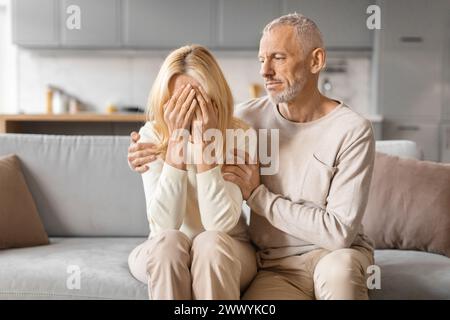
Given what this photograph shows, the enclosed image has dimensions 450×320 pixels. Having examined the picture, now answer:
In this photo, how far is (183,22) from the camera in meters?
5.31

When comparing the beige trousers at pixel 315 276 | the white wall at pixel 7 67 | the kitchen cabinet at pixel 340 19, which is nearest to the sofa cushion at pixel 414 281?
the beige trousers at pixel 315 276

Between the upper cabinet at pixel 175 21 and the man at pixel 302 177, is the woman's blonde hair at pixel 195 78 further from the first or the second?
the upper cabinet at pixel 175 21

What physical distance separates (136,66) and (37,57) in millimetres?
965

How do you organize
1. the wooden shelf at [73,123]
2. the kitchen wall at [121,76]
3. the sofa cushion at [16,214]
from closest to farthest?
the sofa cushion at [16,214]
the wooden shelf at [73,123]
the kitchen wall at [121,76]

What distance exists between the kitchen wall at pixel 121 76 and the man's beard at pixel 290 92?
3888mm

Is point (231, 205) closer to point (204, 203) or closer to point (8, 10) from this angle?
point (204, 203)

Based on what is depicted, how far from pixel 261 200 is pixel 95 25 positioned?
13.4ft

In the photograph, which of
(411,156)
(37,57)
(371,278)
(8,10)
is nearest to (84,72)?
(37,57)

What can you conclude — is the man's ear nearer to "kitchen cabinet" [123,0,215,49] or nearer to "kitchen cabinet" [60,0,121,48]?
"kitchen cabinet" [123,0,215,49]

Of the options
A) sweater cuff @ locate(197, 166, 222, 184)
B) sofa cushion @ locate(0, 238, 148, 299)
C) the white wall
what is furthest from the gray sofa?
the white wall

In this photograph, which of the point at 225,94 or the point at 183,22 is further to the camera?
the point at 183,22

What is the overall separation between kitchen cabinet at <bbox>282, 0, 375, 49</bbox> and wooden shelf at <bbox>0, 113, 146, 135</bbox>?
5.97 feet

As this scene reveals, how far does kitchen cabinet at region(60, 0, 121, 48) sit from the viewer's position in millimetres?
→ 5285

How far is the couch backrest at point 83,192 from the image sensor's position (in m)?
2.28
